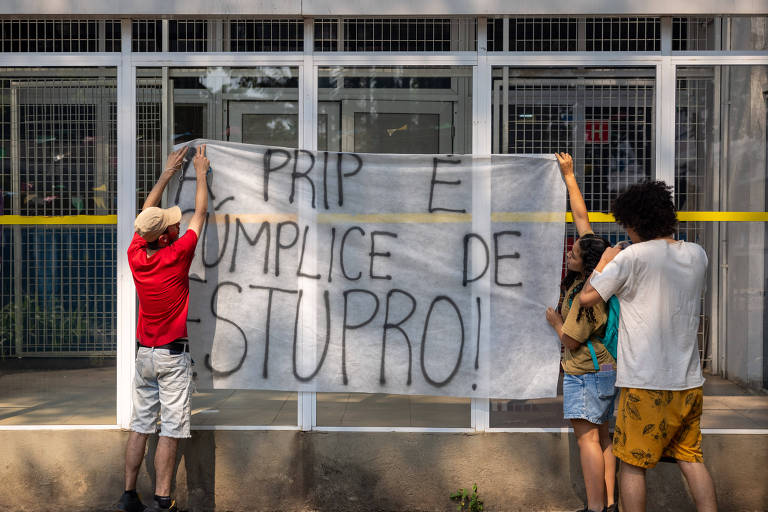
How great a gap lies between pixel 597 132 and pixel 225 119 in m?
2.32

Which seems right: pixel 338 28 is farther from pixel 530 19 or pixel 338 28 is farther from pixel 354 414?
pixel 354 414

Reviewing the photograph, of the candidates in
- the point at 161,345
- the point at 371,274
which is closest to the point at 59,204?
the point at 161,345

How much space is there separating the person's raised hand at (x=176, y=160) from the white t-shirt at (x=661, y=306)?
2536 mm

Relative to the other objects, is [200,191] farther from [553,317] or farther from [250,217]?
[553,317]

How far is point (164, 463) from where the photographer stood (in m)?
4.21

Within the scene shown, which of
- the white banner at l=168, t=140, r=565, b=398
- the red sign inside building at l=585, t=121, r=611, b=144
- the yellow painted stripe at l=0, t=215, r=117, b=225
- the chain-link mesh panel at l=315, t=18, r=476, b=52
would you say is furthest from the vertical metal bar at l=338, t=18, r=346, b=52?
the yellow painted stripe at l=0, t=215, r=117, b=225

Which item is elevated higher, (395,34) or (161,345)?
(395,34)

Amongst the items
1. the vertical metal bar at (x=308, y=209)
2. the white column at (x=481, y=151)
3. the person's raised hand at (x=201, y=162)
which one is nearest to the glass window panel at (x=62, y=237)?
the person's raised hand at (x=201, y=162)

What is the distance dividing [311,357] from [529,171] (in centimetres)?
174

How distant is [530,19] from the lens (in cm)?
463

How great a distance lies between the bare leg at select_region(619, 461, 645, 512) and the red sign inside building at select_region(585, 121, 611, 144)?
2001 mm

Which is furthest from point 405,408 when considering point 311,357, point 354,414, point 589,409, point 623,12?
point 623,12

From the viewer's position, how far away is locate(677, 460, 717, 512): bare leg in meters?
3.45

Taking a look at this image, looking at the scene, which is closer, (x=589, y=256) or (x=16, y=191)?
(x=589, y=256)
